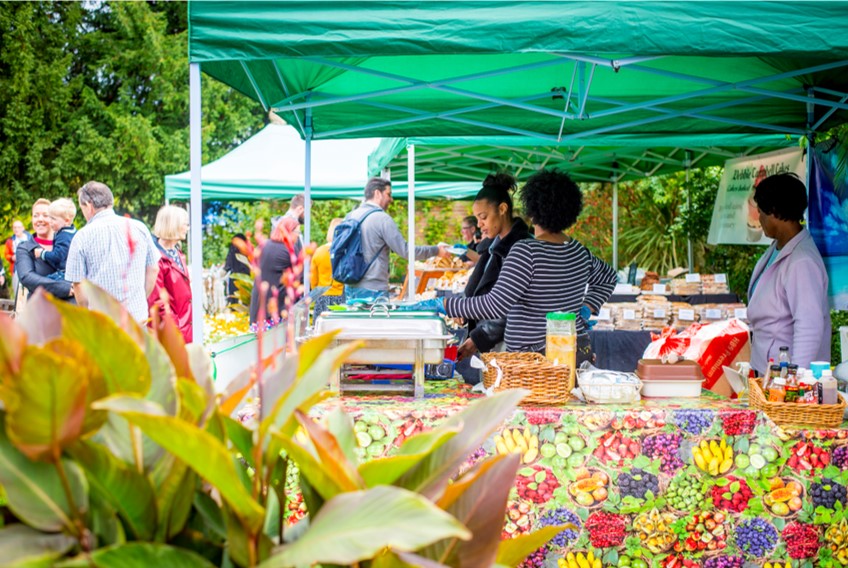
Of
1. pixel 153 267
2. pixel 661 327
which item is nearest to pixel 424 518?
pixel 153 267

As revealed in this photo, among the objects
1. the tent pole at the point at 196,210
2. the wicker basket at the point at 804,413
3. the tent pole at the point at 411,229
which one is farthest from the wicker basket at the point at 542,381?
the tent pole at the point at 411,229

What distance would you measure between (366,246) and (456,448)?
16.2 ft

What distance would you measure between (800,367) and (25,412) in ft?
8.56

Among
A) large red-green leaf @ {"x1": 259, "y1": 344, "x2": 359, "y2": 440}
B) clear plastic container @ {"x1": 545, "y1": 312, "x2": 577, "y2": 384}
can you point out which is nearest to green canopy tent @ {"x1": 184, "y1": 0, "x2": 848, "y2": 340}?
clear plastic container @ {"x1": 545, "y1": 312, "x2": 577, "y2": 384}

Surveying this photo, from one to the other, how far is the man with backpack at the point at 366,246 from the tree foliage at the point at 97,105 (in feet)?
49.3

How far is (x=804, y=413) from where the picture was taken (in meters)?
2.61

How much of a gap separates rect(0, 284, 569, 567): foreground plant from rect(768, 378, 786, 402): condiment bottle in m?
1.71

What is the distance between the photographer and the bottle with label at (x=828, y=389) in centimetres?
262

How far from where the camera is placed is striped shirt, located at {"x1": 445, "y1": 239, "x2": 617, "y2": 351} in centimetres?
316

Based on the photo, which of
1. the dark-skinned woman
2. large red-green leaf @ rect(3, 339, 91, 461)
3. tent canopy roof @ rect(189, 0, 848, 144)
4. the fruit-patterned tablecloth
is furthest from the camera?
the dark-skinned woman

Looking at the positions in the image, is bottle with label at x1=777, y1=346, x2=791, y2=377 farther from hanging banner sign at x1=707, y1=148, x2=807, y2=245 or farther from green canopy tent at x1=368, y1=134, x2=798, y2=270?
hanging banner sign at x1=707, y1=148, x2=807, y2=245

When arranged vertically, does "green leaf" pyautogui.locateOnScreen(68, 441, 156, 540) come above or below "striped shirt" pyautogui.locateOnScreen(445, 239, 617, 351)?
below

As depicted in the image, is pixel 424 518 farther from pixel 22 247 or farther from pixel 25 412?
pixel 22 247

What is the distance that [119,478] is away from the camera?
39.4 inches
